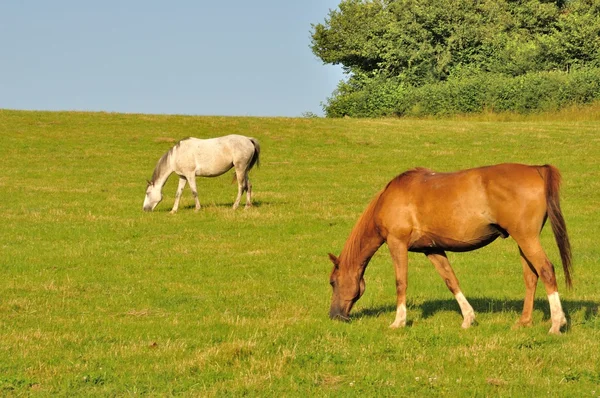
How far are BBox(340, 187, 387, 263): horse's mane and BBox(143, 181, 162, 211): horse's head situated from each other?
13617 millimetres

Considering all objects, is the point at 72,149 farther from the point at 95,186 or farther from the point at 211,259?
the point at 211,259

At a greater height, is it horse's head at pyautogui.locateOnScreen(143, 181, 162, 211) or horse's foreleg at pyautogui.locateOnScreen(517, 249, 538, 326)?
horse's foreleg at pyautogui.locateOnScreen(517, 249, 538, 326)

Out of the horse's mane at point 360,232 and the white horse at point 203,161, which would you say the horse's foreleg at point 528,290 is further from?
the white horse at point 203,161

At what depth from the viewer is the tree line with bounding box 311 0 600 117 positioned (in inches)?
1944

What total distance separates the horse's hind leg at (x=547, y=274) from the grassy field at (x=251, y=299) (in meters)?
Result: 0.27

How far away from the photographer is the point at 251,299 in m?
12.7

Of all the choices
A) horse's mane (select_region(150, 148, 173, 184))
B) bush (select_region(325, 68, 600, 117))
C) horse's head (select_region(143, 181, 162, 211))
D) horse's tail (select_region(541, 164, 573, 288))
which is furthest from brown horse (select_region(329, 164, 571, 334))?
bush (select_region(325, 68, 600, 117))

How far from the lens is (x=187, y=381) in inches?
323

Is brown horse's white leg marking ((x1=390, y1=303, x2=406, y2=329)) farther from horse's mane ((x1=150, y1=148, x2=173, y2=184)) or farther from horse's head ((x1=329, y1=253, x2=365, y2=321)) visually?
horse's mane ((x1=150, y1=148, x2=173, y2=184))

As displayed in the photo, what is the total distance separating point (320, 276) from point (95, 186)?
15.3m

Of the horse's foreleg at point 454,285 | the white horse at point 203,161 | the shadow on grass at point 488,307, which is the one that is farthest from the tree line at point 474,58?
the horse's foreleg at point 454,285

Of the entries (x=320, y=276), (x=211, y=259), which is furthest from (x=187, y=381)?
(x=211, y=259)

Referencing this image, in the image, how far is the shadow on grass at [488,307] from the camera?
1150 cm

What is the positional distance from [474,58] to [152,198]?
137 ft
